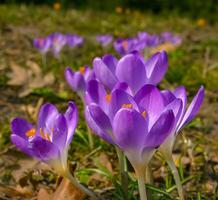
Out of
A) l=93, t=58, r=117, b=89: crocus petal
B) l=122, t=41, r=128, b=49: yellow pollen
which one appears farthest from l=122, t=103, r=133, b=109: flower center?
l=122, t=41, r=128, b=49: yellow pollen

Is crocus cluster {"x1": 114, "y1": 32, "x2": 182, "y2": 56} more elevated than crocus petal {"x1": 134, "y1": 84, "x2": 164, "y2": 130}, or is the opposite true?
crocus petal {"x1": 134, "y1": 84, "x2": 164, "y2": 130}

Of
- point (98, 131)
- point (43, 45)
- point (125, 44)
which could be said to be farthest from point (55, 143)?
point (43, 45)

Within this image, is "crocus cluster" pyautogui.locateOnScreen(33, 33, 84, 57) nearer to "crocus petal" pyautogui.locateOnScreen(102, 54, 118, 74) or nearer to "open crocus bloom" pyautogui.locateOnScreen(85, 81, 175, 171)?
"crocus petal" pyautogui.locateOnScreen(102, 54, 118, 74)

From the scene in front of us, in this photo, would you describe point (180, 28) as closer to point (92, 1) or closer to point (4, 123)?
point (92, 1)

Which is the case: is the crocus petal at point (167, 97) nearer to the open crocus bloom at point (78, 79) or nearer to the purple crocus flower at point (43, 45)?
the open crocus bloom at point (78, 79)

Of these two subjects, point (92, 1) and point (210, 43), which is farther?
A: point (92, 1)

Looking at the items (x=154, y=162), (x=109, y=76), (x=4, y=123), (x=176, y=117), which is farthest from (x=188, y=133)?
(x=176, y=117)
